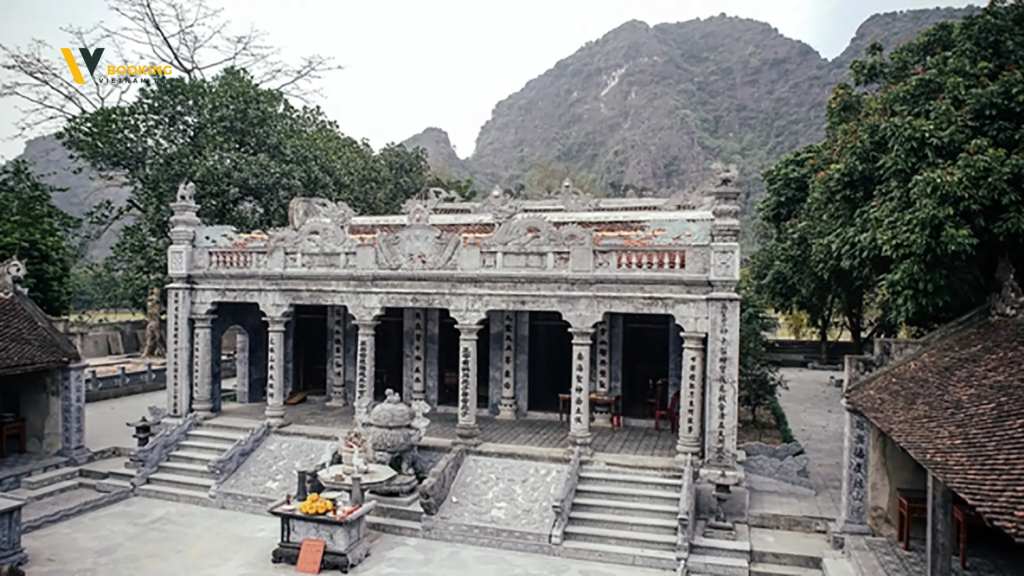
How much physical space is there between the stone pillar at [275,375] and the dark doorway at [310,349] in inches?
115

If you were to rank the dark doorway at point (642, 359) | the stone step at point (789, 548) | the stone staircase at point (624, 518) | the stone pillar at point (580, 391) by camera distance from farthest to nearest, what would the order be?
the dark doorway at point (642, 359)
the stone pillar at point (580, 391)
the stone staircase at point (624, 518)
the stone step at point (789, 548)

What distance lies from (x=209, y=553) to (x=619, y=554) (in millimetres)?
6621

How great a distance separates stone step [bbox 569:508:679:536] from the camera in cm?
1205

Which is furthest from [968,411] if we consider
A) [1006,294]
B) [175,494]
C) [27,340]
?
[27,340]

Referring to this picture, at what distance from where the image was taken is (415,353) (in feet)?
59.0

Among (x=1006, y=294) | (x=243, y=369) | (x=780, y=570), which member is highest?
(x=1006, y=294)

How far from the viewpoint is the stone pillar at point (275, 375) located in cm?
1602

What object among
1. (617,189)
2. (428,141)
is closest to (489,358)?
(617,189)

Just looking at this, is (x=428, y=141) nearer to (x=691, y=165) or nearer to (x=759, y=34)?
(x=691, y=165)

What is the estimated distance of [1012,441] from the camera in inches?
310

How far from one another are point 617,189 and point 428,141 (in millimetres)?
67613

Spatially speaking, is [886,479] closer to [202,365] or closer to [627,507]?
[627,507]

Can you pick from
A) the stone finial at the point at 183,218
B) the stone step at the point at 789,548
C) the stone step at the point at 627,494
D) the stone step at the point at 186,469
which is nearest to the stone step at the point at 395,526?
the stone step at the point at 627,494

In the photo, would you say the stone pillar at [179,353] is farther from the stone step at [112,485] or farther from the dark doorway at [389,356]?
the dark doorway at [389,356]
